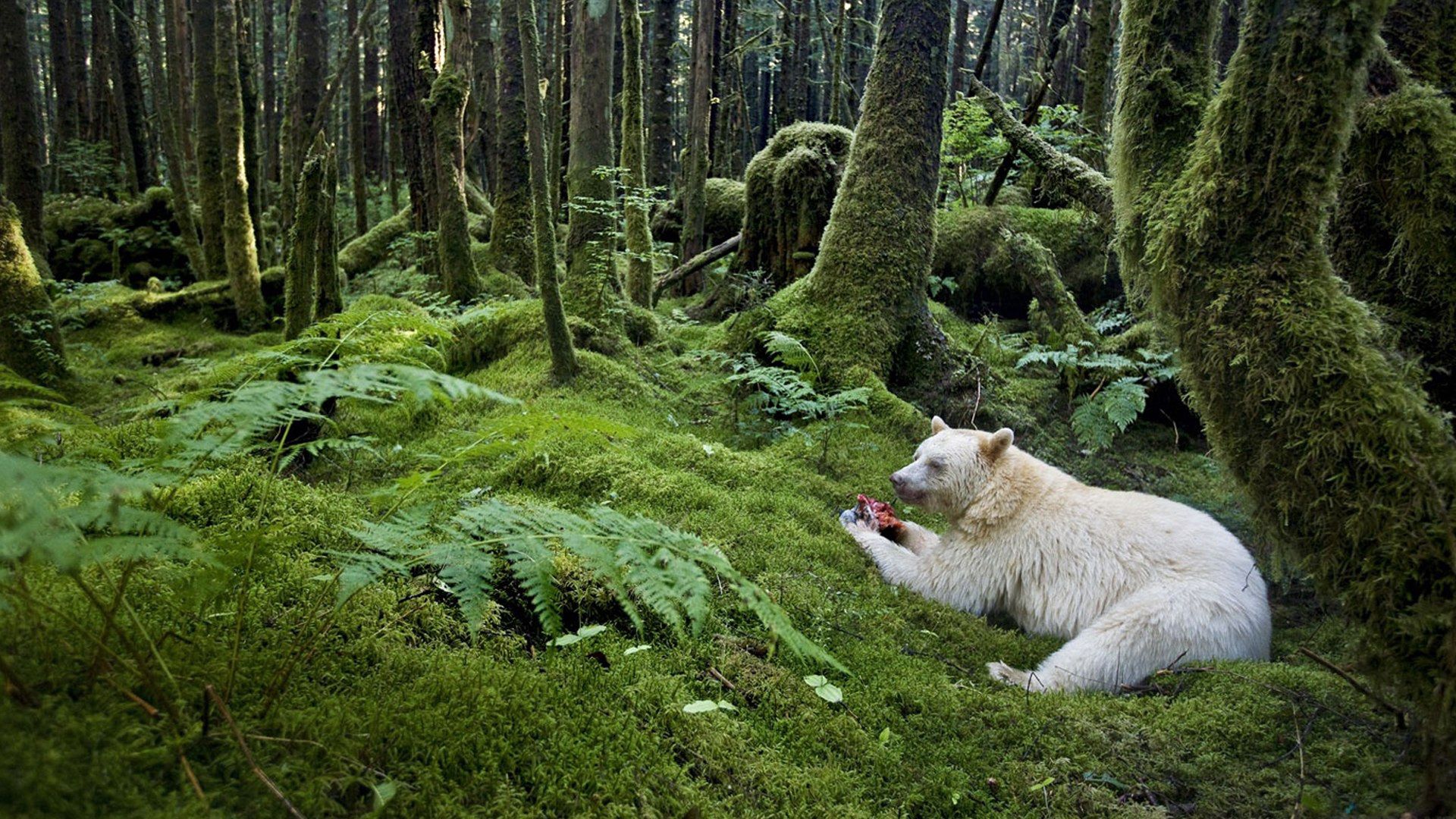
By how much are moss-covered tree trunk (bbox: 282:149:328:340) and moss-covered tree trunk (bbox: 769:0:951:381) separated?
4.36 m

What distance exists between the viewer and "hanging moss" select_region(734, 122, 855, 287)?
32.0 feet

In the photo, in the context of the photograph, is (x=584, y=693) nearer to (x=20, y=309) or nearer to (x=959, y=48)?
(x=20, y=309)

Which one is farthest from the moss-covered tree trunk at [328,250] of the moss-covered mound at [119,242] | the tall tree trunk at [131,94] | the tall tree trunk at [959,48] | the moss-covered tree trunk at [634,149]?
the tall tree trunk at [959,48]

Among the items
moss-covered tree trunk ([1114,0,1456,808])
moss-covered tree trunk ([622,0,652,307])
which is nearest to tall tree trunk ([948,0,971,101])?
moss-covered tree trunk ([622,0,652,307])

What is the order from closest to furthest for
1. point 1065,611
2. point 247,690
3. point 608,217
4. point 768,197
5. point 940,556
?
point 247,690, point 1065,611, point 940,556, point 608,217, point 768,197

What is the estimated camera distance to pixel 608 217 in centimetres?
813

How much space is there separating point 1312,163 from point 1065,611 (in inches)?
108

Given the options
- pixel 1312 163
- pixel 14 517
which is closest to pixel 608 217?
pixel 1312 163

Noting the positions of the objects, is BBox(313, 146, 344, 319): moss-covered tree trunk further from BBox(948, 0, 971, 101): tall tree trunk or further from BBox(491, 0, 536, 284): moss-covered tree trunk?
BBox(948, 0, 971, 101): tall tree trunk

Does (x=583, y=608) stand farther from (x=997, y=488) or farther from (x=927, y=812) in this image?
(x=997, y=488)

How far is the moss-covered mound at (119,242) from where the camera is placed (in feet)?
51.4

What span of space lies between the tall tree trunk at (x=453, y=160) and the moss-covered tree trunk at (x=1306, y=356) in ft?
24.0

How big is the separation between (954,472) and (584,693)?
3.29 meters

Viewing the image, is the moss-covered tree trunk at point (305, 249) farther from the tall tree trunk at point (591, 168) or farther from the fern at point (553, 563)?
the fern at point (553, 563)
